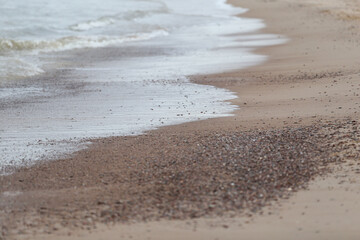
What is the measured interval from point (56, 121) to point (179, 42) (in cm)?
1102

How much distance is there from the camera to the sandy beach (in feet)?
15.6

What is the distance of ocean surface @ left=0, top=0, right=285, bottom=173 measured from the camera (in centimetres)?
786

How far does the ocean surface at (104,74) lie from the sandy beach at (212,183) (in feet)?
2.02

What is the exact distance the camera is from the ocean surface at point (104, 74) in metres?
7.86

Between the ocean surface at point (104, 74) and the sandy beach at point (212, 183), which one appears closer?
the sandy beach at point (212, 183)

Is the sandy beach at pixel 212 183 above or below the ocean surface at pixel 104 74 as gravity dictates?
below

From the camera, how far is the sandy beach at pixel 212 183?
187 inches

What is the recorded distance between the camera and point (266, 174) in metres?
5.72

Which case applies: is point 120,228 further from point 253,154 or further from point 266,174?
point 253,154

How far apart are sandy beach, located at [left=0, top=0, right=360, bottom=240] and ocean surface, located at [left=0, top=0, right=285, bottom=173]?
616 millimetres

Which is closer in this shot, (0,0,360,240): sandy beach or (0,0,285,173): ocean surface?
(0,0,360,240): sandy beach

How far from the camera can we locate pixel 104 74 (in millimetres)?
12594

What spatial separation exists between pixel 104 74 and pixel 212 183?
24.4 ft

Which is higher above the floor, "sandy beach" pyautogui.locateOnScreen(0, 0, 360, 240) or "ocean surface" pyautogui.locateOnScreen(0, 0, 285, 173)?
"ocean surface" pyautogui.locateOnScreen(0, 0, 285, 173)
